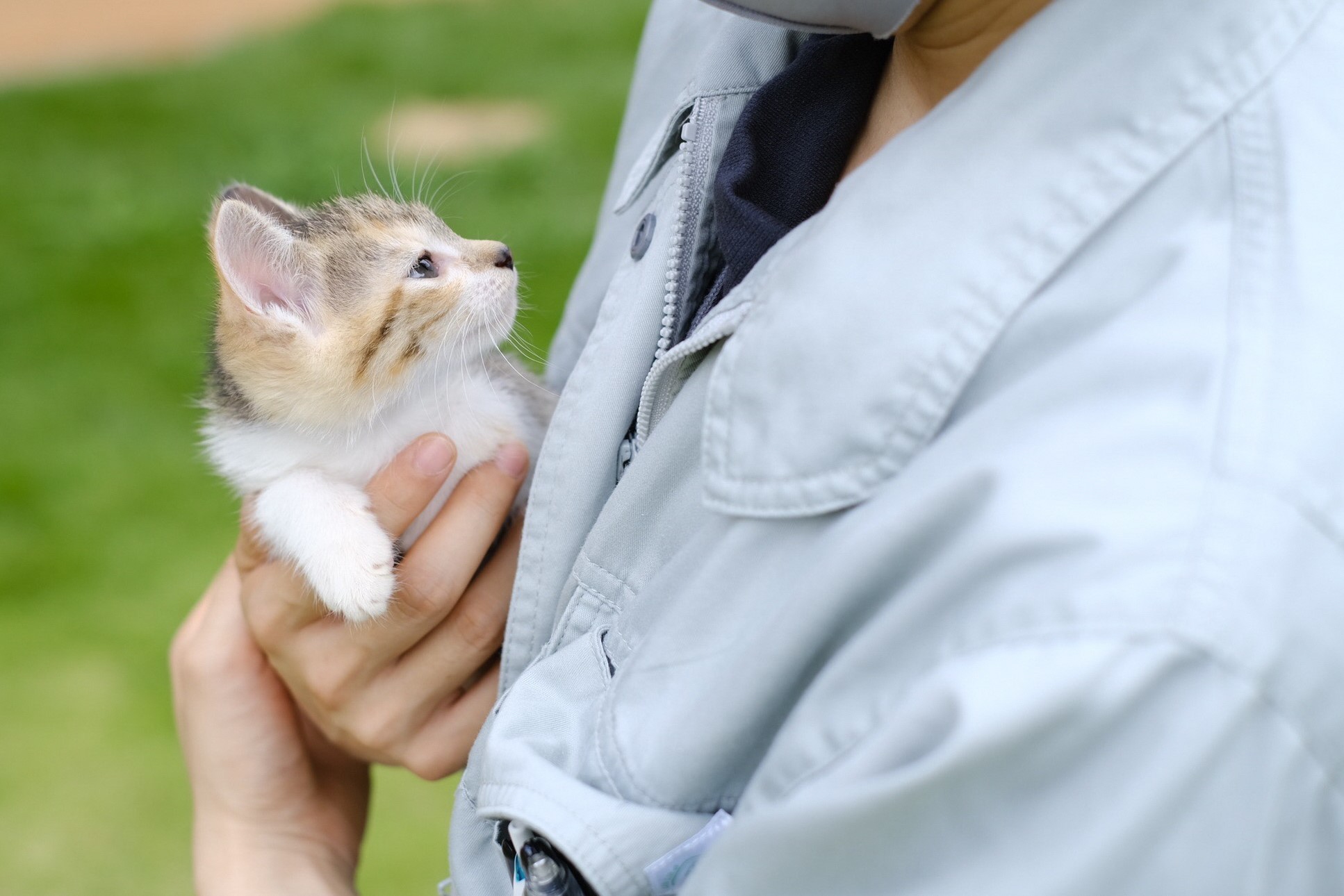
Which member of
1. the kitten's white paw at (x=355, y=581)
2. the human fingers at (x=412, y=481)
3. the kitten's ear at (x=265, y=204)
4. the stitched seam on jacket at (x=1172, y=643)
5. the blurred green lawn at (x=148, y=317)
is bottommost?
the blurred green lawn at (x=148, y=317)

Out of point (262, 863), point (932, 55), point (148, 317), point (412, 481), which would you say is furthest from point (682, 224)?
point (148, 317)

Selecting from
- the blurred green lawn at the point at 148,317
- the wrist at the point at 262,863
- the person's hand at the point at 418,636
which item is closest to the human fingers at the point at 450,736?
the person's hand at the point at 418,636

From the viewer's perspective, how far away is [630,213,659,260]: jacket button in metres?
1.52

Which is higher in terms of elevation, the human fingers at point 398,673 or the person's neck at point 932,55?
the person's neck at point 932,55

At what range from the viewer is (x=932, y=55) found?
1341 mm

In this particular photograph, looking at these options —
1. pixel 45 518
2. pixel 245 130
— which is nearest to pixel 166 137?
pixel 245 130

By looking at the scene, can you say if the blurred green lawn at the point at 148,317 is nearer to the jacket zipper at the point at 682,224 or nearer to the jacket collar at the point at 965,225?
the jacket zipper at the point at 682,224

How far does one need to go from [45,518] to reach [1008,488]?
4.52m

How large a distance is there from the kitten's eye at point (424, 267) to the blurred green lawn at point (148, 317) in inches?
21.1

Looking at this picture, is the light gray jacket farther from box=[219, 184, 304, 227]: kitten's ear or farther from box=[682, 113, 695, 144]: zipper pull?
box=[219, 184, 304, 227]: kitten's ear

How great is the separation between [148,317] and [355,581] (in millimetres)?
4457

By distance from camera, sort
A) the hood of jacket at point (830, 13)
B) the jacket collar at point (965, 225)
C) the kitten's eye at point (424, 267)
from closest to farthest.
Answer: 1. the jacket collar at point (965, 225)
2. the hood of jacket at point (830, 13)
3. the kitten's eye at point (424, 267)

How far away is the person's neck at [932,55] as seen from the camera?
1.23 meters

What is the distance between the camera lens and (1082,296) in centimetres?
97
